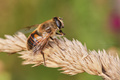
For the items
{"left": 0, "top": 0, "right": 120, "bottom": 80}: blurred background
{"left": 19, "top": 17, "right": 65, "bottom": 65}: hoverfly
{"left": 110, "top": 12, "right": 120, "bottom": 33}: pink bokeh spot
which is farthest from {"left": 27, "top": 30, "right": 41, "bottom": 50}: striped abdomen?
{"left": 110, "top": 12, "right": 120, "bottom": 33}: pink bokeh spot

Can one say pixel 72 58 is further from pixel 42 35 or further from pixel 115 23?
pixel 115 23

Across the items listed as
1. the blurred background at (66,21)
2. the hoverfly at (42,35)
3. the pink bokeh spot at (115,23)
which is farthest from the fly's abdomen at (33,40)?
the pink bokeh spot at (115,23)

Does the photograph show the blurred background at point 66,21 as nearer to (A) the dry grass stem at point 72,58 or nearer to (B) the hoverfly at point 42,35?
(B) the hoverfly at point 42,35

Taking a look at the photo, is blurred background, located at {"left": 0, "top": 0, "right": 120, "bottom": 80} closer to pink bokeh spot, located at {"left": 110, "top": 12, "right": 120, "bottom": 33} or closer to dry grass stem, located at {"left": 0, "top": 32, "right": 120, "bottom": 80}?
pink bokeh spot, located at {"left": 110, "top": 12, "right": 120, "bottom": 33}

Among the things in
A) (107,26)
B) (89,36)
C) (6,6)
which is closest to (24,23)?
(6,6)

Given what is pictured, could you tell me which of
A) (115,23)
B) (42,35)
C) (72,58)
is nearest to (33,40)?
(42,35)

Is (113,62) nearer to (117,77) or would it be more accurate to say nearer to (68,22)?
(117,77)
